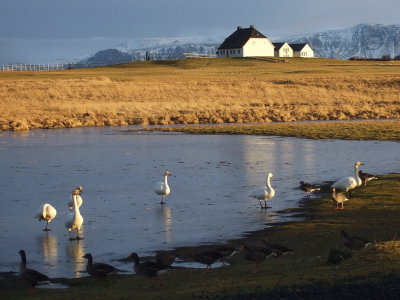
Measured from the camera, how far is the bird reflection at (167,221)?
59.4 ft

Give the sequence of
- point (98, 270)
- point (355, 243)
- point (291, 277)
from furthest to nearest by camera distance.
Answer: point (355, 243) → point (98, 270) → point (291, 277)

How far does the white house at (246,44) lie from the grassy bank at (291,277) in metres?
124

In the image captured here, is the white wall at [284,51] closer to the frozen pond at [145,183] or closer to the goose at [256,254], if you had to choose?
the frozen pond at [145,183]

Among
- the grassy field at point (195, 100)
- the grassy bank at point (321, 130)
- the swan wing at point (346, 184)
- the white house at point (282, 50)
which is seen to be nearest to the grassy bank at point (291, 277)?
the swan wing at point (346, 184)

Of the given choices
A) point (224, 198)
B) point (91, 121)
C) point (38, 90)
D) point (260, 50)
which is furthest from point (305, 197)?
point (260, 50)

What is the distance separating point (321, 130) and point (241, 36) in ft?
325

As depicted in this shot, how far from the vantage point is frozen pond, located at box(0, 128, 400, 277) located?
58.0 feet

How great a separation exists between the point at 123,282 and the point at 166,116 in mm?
44114

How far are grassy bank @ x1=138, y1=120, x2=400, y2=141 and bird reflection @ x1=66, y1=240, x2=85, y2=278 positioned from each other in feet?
87.8

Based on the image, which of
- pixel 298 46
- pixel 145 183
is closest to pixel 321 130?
pixel 145 183

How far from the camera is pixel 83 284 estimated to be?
14.0m

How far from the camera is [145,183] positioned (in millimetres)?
26984

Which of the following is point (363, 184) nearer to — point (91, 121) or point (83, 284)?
point (83, 284)

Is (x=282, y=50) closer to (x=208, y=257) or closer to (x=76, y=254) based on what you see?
(x=76, y=254)
